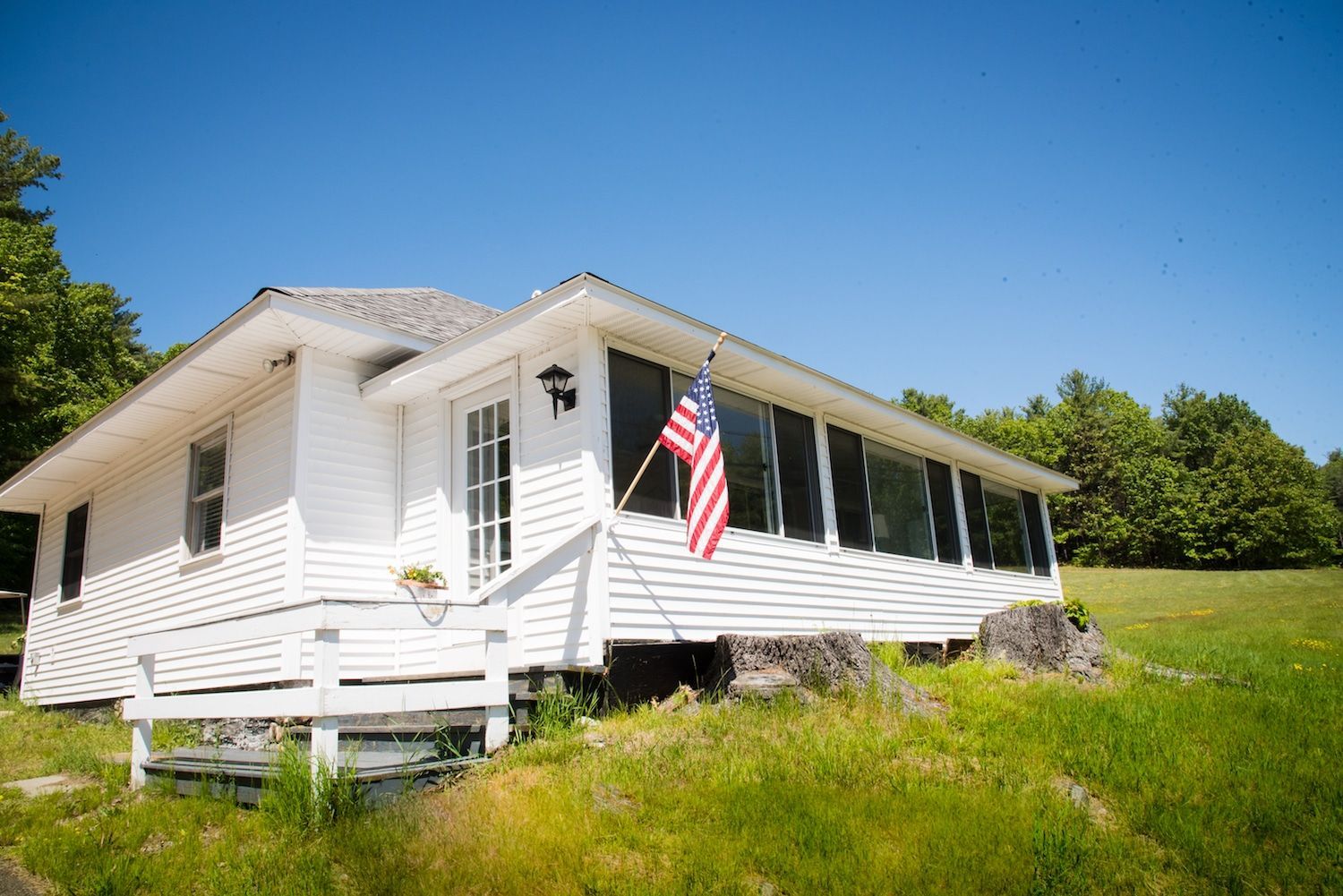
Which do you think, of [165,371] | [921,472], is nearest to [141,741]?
[165,371]

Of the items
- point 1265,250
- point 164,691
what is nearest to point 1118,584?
point 1265,250

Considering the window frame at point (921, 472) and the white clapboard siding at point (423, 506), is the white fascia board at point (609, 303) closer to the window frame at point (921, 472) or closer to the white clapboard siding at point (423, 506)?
the white clapboard siding at point (423, 506)

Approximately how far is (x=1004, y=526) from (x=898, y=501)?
334 cm

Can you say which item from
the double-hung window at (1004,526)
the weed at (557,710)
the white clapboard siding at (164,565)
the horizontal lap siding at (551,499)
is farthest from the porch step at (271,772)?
the double-hung window at (1004,526)

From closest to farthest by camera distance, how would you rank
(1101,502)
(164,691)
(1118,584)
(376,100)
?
1. (164,691)
2. (376,100)
3. (1118,584)
4. (1101,502)

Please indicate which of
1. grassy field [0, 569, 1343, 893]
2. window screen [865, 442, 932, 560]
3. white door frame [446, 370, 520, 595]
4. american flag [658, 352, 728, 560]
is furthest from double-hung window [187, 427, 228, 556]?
window screen [865, 442, 932, 560]

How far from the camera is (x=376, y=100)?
32.0 ft

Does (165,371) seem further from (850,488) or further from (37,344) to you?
(37,344)

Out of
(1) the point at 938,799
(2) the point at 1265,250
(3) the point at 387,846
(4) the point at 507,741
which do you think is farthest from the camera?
(2) the point at 1265,250

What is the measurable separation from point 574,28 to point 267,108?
12.7 ft

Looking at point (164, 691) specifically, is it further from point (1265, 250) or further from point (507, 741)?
point (1265, 250)

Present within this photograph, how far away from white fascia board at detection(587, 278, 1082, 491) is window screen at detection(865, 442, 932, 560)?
0.49 m

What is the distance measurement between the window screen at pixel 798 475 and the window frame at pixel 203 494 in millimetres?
5277

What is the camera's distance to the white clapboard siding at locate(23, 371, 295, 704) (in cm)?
766
